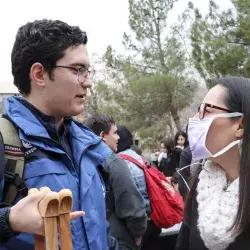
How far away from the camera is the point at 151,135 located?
25625 millimetres

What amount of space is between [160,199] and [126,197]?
0.52 m

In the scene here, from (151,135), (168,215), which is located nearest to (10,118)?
(168,215)

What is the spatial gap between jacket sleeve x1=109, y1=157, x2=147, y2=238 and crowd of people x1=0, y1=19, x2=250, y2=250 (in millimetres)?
870

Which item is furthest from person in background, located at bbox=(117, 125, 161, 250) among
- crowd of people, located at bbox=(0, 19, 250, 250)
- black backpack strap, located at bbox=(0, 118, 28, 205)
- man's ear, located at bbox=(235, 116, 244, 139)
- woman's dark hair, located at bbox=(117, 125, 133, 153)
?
black backpack strap, located at bbox=(0, 118, 28, 205)

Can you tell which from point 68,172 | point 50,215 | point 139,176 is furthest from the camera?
point 139,176

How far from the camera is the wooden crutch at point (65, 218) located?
1135mm

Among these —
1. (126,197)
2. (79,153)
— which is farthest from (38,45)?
(126,197)

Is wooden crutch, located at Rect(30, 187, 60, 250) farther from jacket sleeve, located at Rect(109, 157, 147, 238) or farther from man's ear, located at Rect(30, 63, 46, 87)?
jacket sleeve, located at Rect(109, 157, 147, 238)

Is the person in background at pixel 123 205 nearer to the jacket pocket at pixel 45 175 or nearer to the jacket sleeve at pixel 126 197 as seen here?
the jacket sleeve at pixel 126 197

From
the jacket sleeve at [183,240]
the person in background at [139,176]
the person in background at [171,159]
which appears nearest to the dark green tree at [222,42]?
the person in background at [171,159]

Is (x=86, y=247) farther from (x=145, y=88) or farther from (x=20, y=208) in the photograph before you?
(x=145, y=88)

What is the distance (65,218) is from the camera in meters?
1.16

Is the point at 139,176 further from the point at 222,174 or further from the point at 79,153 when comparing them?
the point at 79,153

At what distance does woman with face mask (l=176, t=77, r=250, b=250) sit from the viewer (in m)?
1.78
